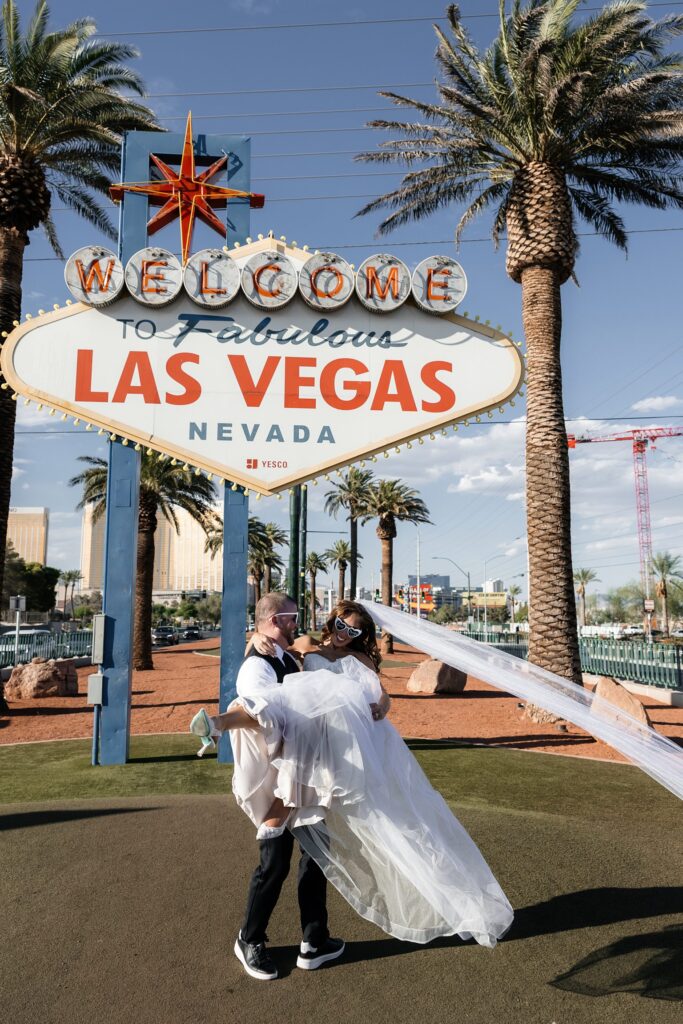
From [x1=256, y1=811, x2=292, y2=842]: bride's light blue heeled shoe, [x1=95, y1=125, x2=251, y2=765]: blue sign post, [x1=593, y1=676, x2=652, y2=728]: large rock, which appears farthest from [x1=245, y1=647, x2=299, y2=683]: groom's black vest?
[x1=593, y1=676, x2=652, y2=728]: large rock

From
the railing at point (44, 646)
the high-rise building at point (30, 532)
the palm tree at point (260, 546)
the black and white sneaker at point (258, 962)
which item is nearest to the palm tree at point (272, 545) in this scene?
the palm tree at point (260, 546)

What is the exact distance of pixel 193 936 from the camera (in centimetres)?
444

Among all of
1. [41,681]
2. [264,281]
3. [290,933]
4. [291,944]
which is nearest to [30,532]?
[41,681]

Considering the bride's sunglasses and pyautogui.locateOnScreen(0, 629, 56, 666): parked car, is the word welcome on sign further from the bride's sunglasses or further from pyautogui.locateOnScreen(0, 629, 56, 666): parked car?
pyautogui.locateOnScreen(0, 629, 56, 666): parked car

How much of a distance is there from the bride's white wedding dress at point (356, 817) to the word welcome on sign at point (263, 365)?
4855mm

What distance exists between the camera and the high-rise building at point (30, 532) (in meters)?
192


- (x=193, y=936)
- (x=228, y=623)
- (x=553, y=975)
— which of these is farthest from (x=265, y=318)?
(x=553, y=975)

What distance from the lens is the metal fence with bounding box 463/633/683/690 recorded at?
737 inches

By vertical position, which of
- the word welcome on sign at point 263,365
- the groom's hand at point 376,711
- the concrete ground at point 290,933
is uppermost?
the word welcome on sign at point 263,365

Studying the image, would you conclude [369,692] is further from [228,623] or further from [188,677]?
[188,677]

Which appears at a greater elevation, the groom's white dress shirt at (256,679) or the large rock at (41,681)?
the groom's white dress shirt at (256,679)

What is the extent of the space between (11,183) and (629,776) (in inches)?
606

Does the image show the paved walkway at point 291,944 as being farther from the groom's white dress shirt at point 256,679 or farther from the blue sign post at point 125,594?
the blue sign post at point 125,594

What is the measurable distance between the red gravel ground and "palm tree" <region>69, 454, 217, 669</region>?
164 inches
